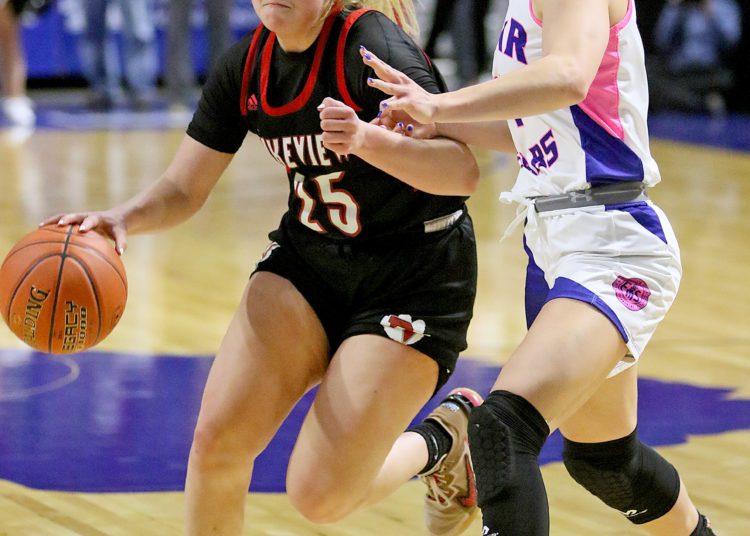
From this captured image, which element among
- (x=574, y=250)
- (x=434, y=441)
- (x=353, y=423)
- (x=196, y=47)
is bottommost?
(x=196, y=47)

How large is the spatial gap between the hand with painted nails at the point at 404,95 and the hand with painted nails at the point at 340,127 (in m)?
0.08

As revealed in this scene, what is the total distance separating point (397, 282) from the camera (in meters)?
3.28

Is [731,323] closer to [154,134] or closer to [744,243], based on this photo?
[744,243]

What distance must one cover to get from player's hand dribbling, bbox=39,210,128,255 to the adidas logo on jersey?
0.45 metres

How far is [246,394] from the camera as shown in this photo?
3.13m

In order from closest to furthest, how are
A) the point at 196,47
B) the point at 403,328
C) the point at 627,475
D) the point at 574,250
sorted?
1. the point at 574,250
2. the point at 627,475
3. the point at 403,328
4. the point at 196,47

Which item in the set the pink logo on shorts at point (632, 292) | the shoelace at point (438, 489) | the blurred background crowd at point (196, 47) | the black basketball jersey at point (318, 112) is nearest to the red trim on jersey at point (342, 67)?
the black basketball jersey at point (318, 112)

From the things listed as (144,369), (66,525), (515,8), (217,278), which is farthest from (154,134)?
(515,8)

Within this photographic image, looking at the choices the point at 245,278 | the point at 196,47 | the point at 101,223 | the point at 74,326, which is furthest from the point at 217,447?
the point at 196,47

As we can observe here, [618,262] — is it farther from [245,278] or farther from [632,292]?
[245,278]

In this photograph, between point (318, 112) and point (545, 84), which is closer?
point (545, 84)

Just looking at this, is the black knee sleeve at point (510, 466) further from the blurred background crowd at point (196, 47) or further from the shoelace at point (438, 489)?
the blurred background crowd at point (196, 47)

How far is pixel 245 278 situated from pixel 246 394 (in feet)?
10.7

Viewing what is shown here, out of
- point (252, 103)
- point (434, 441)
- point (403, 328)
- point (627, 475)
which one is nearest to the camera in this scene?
point (627, 475)
